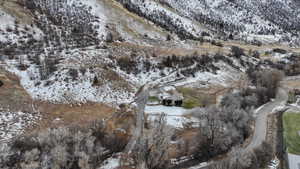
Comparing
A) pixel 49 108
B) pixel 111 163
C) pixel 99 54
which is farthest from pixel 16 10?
pixel 111 163

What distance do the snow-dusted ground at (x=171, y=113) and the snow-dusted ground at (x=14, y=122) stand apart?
17610 millimetres

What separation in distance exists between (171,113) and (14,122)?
78.8 ft

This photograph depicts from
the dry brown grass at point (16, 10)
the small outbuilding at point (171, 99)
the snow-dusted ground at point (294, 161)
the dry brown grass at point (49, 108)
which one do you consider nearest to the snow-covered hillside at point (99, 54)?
the dry brown grass at point (16, 10)

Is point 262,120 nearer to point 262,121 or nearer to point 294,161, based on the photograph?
point 262,121

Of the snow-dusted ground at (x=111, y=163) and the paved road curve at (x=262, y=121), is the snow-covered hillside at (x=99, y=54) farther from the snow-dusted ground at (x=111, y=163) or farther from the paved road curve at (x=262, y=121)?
the snow-dusted ground at (x=111, y=163)

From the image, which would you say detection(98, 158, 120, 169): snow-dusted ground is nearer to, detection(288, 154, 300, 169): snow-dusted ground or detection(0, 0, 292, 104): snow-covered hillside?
detection(0, 0, 292, 104): snow-covered hillside

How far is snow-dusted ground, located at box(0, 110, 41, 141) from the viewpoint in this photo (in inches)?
1170

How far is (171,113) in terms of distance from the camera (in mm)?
42844

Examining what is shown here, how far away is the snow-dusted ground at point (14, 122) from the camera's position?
2973 centimetres

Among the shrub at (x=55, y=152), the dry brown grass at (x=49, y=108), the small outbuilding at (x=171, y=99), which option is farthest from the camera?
the small outbuilding at (x=171, y=99)

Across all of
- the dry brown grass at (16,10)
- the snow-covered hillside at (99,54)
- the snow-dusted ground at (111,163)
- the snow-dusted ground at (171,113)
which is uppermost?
the dry brown grass at (16,10)

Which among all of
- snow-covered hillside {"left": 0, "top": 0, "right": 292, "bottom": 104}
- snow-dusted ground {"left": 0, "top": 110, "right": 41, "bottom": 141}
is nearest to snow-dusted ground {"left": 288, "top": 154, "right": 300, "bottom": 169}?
snow-covered hillside {"left": 0, "top": 0, "right": 292, "bottom": 104}

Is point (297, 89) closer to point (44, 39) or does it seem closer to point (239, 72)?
point (239, 72)

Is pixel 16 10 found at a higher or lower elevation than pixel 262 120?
higher
